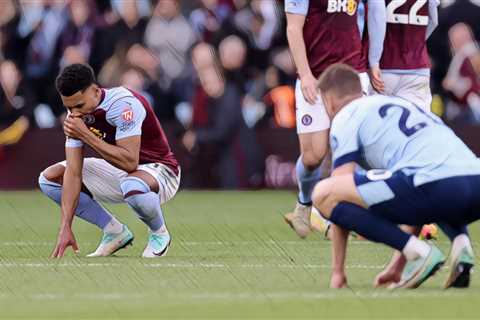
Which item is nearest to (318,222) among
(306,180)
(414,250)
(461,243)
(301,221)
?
(301,221)

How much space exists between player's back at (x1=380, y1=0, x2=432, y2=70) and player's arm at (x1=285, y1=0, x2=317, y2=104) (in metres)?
0.99

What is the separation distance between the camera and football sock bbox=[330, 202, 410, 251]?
359 inches

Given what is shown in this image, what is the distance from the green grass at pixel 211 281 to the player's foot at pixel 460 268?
108mm

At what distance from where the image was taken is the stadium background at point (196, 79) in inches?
813

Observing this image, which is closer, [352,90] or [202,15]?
[352,90]

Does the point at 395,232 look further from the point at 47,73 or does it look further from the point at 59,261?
the point at 47,73

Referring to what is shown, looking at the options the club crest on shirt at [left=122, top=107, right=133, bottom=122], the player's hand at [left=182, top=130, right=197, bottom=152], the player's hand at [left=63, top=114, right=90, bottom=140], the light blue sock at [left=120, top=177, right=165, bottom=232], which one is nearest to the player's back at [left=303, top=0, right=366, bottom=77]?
the club crest on shirt at [left=122, top=107, right=133, bottom=122]

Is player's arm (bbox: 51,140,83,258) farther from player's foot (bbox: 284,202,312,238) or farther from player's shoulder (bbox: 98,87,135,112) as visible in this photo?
player's foot (bbox: 284,202,312,238)

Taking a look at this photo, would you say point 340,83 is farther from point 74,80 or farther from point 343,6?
point 343,6

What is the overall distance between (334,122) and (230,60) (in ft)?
37.3

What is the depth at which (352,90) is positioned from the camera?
30.7 feet

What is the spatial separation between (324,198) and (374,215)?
0.29 metres

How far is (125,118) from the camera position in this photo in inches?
470

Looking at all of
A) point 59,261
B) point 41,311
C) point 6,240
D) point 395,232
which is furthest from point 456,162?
point 6,240
